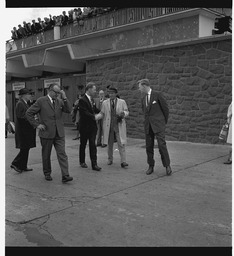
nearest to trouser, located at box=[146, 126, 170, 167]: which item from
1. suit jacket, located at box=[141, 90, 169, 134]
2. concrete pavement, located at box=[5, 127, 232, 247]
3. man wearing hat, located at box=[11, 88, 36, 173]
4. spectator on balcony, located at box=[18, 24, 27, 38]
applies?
suit jacket, located at box=[141, 90, 169, 134]

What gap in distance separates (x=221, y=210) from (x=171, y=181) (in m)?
1.63

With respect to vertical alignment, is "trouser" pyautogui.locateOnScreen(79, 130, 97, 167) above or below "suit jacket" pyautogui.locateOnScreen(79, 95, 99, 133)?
below

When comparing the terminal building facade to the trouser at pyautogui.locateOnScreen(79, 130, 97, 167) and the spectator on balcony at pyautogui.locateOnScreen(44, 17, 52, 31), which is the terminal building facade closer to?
the spectator on balcony at pyautogui.locateOnScreen(44, 17, 52, 31)

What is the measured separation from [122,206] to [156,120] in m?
2.27

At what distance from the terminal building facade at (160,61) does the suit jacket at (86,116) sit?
450cm

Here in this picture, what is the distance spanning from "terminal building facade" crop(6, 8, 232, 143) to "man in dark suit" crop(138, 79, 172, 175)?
403 cm

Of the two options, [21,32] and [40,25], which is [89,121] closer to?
[40,25]

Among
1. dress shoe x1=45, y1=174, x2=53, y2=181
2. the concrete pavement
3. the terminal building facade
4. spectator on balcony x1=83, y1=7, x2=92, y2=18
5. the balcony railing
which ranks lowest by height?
the concrete pavement

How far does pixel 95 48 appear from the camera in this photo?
15.8 meters

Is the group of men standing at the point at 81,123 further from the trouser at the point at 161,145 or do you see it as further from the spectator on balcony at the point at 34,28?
the spectator on balcony at the point at 34,28

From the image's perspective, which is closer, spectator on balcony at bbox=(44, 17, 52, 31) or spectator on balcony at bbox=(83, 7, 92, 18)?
spectator on balcony at bbox=(83, 7, 92, 18)

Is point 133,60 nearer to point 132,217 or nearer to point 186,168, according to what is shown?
point 186,168

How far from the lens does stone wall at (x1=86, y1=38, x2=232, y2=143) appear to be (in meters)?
10.0
